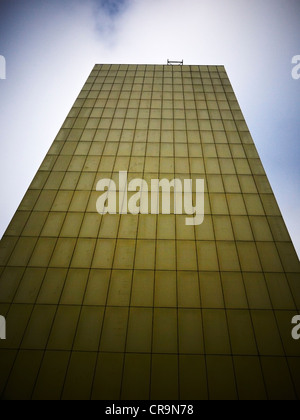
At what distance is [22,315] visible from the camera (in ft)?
29.4

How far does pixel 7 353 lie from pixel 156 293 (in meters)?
6.11

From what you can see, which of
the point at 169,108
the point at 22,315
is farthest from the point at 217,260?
the point at 169,108

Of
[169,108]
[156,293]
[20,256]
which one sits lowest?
[156,293]

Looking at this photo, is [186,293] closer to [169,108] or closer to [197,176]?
[197,176]

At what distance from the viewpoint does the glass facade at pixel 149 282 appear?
A: 775 centimetres

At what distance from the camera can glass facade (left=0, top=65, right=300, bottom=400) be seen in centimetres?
775

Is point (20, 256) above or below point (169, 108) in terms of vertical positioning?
below

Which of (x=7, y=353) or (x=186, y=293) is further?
(x=186, y=293)

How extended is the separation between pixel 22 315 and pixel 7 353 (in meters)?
1.33

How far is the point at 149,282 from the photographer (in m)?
9.80

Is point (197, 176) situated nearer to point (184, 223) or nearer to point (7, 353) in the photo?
point (184, 223)
